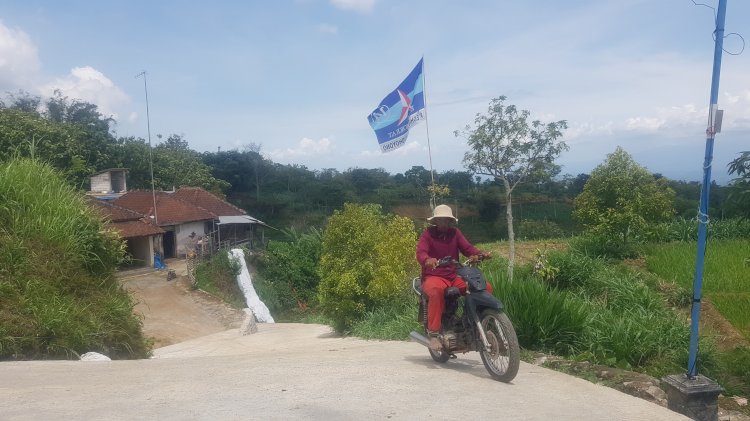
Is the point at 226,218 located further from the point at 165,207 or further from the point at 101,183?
the point at 101,183

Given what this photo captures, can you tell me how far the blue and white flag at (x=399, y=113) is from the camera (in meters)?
11.1

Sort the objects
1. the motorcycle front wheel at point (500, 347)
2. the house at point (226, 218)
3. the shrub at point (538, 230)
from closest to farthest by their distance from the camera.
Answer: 1. the motorcycle front wheel at point (500, 347)
2. the shrub at point (538, 230)
3. the house at point (226, 218)

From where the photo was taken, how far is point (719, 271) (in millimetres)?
12727

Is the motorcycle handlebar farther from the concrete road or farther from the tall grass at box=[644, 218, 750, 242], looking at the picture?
the tall grass at box=[644, 218, 750, 242]

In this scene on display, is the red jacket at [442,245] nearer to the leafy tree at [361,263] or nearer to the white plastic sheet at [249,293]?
the leafy tree at [361,263]

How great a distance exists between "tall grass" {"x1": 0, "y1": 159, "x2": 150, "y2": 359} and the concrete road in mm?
720

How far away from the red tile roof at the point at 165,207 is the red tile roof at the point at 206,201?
0.93 metres

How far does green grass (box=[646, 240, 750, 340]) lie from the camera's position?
10375 millimetres

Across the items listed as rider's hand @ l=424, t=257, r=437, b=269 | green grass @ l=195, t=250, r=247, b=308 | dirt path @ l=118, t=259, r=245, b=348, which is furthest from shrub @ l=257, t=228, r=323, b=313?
rider's hand @ l=424, t=257, r=437, b=269

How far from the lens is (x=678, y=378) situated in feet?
16.7

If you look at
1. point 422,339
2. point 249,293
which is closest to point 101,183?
point 249,293

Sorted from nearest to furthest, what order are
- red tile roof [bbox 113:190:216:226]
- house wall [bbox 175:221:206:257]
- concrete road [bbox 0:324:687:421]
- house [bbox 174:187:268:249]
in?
concrete road [bbox 0:324:687:421] < red tile roof [bbox 113:190:216:226] < house wall [bbox 175:221:206:257] < house [bbox 174:187:268:249]

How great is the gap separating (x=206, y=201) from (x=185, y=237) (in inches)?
159

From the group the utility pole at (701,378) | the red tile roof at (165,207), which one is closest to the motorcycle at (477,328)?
the utility pole at (701,378)
